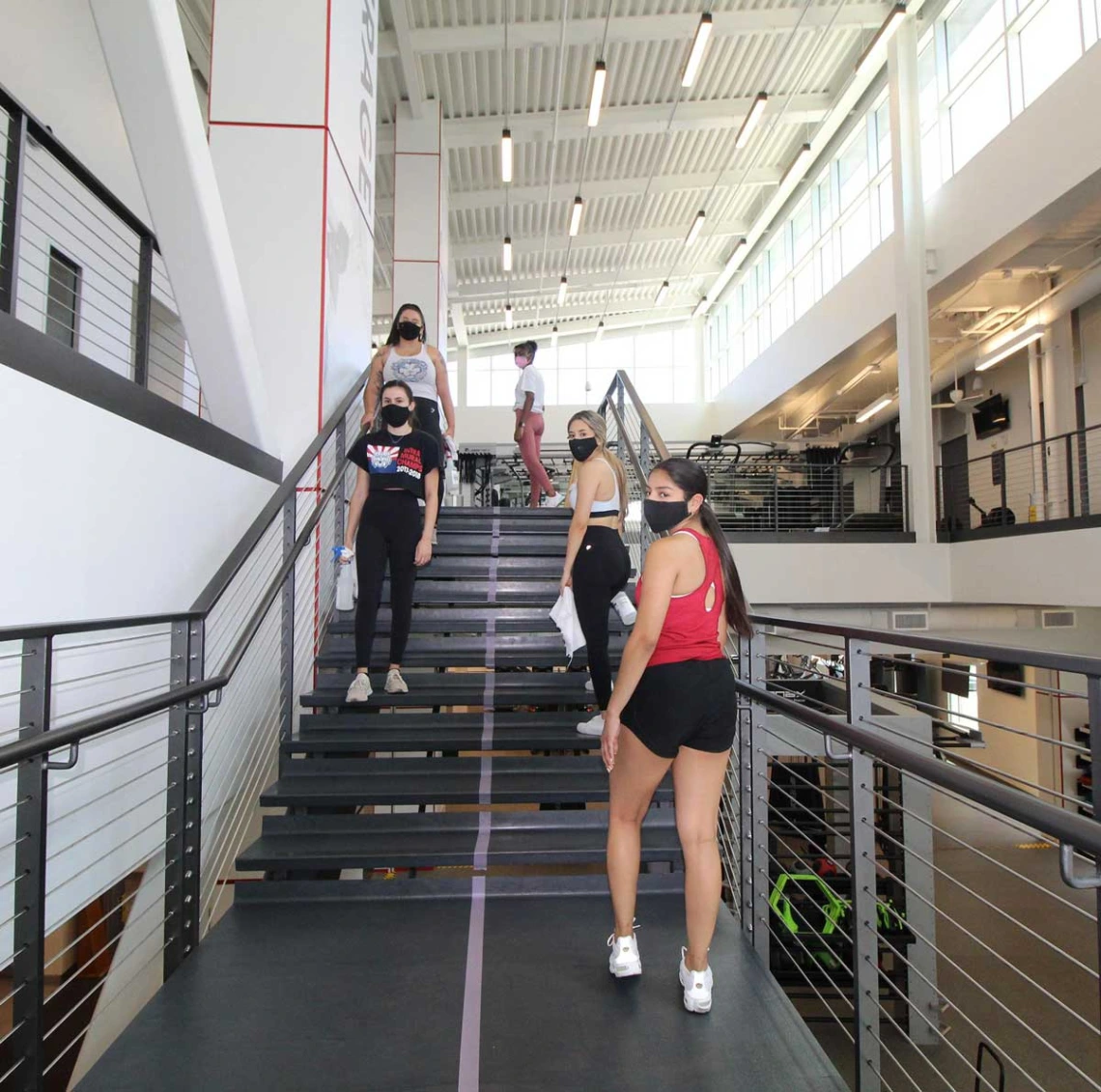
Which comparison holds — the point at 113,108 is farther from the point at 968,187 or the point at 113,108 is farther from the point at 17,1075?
the point at 968,187

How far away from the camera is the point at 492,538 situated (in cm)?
563

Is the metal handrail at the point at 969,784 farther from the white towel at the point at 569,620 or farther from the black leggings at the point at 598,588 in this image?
A: the white towel at the point at 569,620

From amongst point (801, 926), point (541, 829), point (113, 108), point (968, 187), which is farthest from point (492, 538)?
point (968, 187)

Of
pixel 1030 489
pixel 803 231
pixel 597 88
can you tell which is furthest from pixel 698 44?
pixel 803 231

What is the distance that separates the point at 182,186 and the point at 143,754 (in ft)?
7.20

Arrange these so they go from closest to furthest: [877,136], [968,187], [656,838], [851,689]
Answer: [851,689] → [656,838] → [968,187] → [877,136]

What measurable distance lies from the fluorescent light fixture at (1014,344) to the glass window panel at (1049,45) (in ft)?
9.53

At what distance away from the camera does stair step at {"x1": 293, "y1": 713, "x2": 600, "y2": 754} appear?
378 cm

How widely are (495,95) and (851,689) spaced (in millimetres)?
11716

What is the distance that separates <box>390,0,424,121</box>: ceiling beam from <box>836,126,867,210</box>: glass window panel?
7.08 metres

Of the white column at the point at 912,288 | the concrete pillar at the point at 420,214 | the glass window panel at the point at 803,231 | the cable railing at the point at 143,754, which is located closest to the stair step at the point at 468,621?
the cable railing at the point at 143,754

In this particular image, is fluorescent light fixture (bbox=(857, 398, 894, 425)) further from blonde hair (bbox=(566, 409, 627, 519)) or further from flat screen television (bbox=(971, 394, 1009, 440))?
blonde hair (bbox=(566, 409, 627, 519))

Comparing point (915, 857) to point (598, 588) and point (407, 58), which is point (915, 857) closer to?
point (598, 588)

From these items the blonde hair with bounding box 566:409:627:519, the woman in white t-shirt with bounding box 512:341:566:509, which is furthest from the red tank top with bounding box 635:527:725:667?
the woman in white t-shirt with bounding box 512:341:566:509
